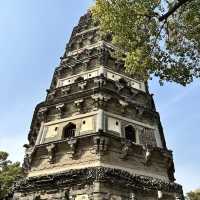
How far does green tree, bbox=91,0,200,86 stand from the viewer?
37.8ft

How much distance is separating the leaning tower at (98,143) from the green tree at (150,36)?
3.55 metres

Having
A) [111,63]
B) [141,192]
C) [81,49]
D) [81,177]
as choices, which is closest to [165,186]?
[141,192]

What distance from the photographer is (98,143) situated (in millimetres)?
13297

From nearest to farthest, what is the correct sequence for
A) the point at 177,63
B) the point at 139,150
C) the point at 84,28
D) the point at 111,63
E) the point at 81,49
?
the point at 177,63
the point at 139,150
the point at 111,63
the point at 81,49
the point at 84,28

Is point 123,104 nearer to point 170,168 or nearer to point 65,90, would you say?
point 65,90

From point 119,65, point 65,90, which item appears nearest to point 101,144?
point 65,90

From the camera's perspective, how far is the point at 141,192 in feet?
41.4

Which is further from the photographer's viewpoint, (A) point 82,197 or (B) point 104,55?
(B) point 104,55

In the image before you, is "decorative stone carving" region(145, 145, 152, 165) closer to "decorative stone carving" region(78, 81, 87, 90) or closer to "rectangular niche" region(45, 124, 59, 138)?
"rectangular niche" region(45, 124, 59, 138)

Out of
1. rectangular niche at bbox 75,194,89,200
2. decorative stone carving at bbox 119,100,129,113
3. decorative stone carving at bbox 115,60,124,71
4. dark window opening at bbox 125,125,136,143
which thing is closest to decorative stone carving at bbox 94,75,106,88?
decorative stone carving at bbox 119,100,129,113

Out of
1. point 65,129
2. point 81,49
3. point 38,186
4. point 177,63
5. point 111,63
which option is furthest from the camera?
point 81,49

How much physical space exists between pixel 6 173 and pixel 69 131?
9537 millimetres

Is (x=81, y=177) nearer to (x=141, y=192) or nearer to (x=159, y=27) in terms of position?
(x=141, y=192)

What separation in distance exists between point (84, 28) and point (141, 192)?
1476cm
